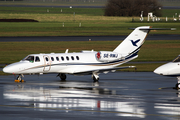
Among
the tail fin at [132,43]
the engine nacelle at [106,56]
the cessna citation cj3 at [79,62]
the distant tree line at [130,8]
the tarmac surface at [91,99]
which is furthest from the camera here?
the distant tree line at [130,8]

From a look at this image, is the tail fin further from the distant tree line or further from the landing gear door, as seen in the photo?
the distant tree line

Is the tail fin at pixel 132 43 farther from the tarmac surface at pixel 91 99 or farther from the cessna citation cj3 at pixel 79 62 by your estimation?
the tarmac surface at pixel 91 99

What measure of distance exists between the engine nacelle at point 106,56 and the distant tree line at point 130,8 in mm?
128037

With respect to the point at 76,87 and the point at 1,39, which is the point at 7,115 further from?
the point at 1,39

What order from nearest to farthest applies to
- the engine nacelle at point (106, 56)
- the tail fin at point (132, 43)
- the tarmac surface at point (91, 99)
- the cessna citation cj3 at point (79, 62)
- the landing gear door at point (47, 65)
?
the tarmac surface at point (91, 99)
the cessna citation cj3 at point (79, 62)
the landing gear door at point (47, 65)
the engine nacelle at point (106, 56)
the tail fin at point (132, 43)

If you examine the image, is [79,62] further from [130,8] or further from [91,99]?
[130,8]

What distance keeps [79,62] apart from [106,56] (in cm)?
241

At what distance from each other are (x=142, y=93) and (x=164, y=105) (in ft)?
15.4

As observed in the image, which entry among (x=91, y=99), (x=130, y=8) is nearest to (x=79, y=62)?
(x=91, y=99)

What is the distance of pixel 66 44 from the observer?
67.6 m

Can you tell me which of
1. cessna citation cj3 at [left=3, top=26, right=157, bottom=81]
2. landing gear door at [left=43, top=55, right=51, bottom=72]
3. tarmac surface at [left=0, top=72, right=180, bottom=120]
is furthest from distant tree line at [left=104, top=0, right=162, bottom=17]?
landing gear door at [left=43, top=55, right=51, bottom=72]

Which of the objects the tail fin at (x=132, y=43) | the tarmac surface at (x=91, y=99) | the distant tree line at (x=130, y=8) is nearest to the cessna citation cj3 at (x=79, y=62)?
the tail fin at (x=132, y=43)

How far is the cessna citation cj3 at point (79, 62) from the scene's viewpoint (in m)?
32.5

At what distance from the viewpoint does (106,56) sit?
3462 cm
